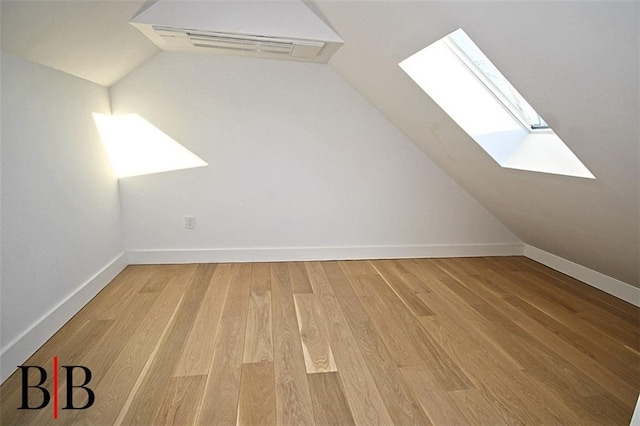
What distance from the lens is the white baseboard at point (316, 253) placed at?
329 centimetres

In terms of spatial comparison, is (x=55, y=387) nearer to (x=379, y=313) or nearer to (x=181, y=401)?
(x=181, y=401)

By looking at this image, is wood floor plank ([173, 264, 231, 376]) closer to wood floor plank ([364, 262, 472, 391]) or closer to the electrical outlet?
the electrical outlet

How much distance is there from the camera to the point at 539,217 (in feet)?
9.36

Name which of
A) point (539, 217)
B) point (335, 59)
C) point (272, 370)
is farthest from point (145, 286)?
point (539, 217)

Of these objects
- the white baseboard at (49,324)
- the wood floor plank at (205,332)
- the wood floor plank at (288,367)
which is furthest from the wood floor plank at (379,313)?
the white baseboard at (49,324)

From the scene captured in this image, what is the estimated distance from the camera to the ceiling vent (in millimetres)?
2418

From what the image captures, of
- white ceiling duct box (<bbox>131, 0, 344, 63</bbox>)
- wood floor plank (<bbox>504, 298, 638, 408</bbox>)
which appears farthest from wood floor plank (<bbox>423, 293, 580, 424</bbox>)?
white ceiling duct box (<bbox>131, 0, 344, 63</bbox>)

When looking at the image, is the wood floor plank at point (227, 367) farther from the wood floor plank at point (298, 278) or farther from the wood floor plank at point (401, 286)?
the wood floor plank at point (401, 286)

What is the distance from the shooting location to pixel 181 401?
1.62 m

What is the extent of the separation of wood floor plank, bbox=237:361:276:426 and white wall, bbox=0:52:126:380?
3.81ft

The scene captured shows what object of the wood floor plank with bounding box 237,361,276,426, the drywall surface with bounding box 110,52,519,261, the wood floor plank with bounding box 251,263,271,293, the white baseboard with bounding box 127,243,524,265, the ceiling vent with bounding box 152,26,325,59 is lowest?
the wood floor plank with bounding box 237,361,276,426

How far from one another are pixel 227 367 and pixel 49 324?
1123 millimetres

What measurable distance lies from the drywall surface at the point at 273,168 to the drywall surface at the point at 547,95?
0.29 m

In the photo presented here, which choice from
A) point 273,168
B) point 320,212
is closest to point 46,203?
point 273,168
